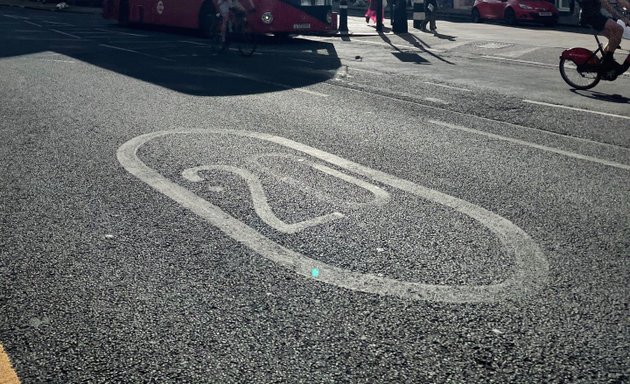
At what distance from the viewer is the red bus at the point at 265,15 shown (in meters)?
20.3

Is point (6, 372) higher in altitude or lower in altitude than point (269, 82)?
lower

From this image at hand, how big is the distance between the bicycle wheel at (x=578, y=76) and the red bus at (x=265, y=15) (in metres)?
8.48

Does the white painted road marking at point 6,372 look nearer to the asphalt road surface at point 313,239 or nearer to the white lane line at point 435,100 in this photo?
the asphalt road surface at point 313,239

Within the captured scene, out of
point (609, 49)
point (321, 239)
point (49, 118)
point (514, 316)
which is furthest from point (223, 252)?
point (609, 49)

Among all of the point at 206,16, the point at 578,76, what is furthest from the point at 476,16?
the point at 578,76

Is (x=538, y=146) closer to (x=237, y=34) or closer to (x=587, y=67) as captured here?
(x=587, y=67)

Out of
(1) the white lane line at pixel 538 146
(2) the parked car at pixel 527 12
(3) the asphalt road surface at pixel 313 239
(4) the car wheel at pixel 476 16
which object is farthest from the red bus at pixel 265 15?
(4) the car wheel at pixel 476 16

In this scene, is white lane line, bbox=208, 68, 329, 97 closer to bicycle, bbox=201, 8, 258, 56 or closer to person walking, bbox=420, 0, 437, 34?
bicycle, bbox=201, 8, 258, 56

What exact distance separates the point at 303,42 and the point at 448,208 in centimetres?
1688

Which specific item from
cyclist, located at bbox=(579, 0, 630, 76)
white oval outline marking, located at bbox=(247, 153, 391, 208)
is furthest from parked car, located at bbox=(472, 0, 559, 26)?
white oval outline marking, located at bbox=(247, 153, 391, 208)

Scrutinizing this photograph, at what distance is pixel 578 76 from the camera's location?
12555mm

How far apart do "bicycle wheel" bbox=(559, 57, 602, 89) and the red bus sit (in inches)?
334

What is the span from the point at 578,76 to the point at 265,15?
32.9 feet

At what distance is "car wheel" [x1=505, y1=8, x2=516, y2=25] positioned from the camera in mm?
31091
